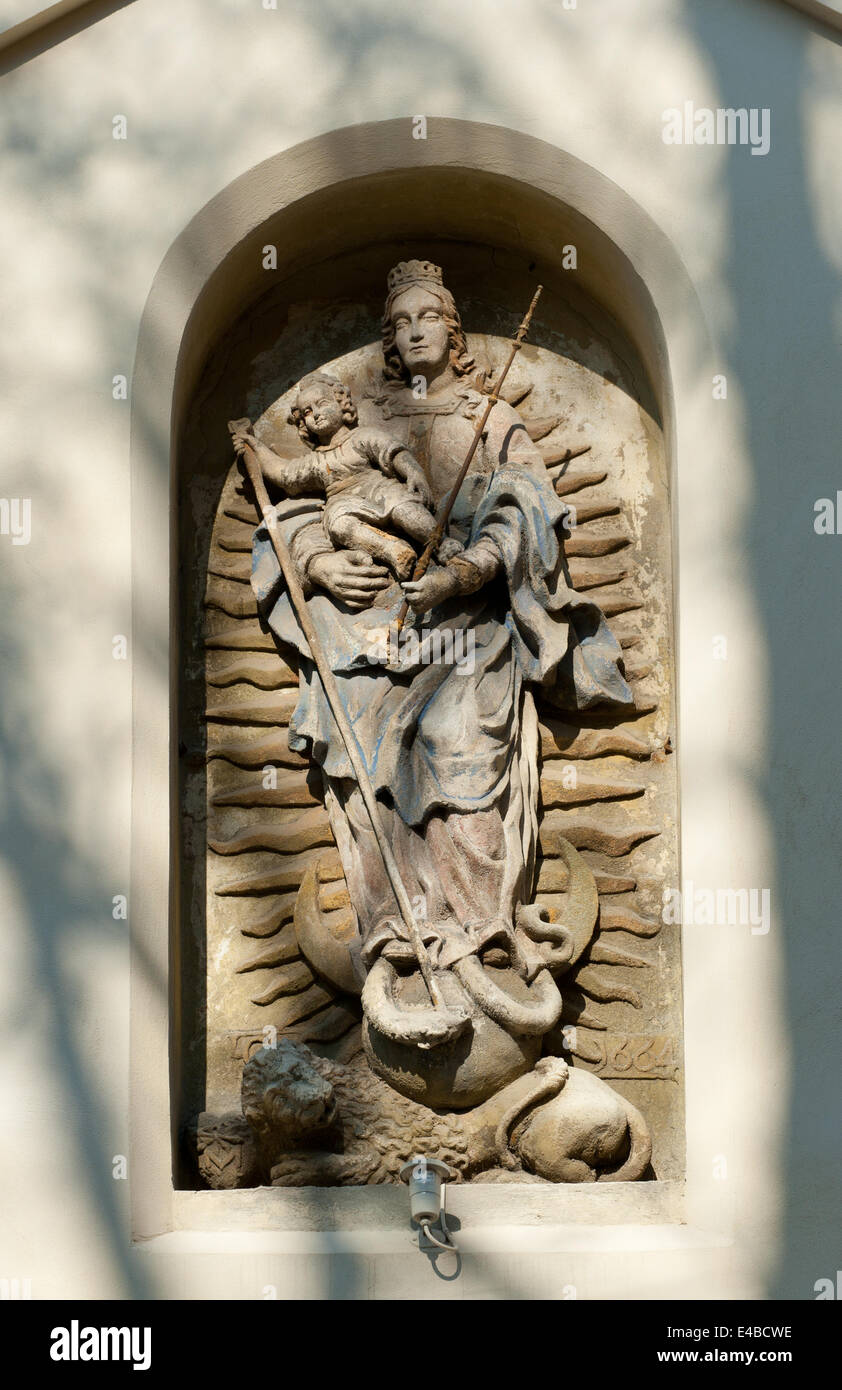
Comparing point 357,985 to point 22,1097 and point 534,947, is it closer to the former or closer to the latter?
point 534,947

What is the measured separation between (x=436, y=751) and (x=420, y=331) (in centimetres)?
126

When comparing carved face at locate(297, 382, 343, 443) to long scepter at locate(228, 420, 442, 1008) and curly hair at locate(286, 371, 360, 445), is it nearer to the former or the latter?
curly hair at locate(286, 371, 360, 445)

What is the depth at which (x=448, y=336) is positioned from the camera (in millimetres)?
6125

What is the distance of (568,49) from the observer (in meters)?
5.74

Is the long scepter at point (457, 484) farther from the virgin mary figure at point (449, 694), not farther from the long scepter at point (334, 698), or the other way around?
the long scepter at point (334, 698)

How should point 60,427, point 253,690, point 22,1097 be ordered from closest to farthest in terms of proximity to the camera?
point 22,1097 < point 60,427 < point 253,690

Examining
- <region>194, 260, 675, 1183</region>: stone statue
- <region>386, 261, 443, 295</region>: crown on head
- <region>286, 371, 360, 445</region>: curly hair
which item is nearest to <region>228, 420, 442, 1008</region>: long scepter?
<region>194, 260, 675, 1183</region>: stone statue

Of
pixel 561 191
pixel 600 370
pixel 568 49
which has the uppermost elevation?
pixel 568 49

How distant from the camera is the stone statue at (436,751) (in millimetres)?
5332

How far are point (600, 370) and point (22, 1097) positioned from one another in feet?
8.71

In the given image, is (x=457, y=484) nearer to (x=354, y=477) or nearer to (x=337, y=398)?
(x=354, y=477)

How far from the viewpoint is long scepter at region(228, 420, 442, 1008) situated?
17.9 ft

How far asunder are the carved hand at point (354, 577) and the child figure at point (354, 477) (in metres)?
0.03

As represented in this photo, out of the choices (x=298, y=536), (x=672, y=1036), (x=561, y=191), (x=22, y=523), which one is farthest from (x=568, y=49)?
(x=672, y=1036)
